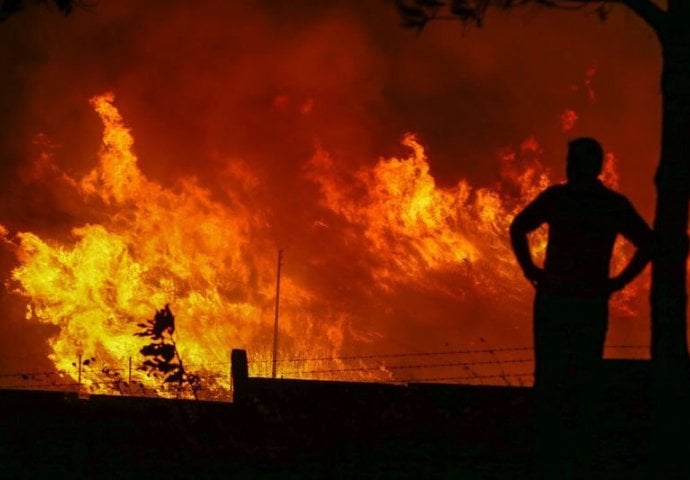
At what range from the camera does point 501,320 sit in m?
34.5

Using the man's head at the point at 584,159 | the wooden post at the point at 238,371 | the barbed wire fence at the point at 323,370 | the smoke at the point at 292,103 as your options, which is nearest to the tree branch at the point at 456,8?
the man's head at the point at 584,159

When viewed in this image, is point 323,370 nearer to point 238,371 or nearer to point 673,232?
point 238,371

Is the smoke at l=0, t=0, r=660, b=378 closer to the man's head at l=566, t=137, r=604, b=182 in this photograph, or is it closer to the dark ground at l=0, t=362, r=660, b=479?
the dark ground at l=0, t=362, r=660, b=479

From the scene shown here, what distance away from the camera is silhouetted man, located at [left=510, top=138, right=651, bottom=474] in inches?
277

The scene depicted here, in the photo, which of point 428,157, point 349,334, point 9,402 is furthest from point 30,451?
point 349,334

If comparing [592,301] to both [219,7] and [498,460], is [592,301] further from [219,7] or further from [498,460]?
[219,7]

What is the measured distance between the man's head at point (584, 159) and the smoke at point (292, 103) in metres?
24.1

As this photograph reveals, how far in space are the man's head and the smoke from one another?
950 inches

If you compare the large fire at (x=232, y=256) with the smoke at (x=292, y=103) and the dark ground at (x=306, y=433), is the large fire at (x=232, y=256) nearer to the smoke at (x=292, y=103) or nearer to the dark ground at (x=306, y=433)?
the smoke at (x=292, y=103)

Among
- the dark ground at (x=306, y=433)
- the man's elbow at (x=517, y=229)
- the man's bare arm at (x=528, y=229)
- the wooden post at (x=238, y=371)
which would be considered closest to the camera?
the man's bare arm at (x=528, y=229)

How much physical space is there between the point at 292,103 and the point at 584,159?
25.7 metres

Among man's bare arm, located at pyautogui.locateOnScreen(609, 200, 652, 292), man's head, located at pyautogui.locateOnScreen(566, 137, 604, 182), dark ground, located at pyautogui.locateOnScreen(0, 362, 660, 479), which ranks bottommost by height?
dark ground, located at pyautogui.locateOnScreen(0, 362, 660, 479)

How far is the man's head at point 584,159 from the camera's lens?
23.1ft

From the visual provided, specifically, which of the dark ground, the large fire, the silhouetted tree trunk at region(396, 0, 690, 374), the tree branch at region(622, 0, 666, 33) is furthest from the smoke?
the silhouetted tree trunk at region(396, 0, 690, 374)
